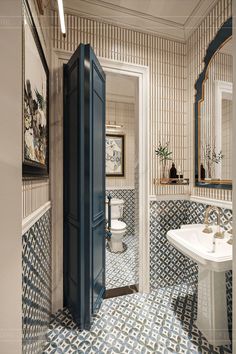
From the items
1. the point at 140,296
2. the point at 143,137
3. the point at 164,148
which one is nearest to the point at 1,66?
the point at 143,137

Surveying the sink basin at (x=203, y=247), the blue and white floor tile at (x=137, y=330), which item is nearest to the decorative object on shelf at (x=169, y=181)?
the sink basin at (x=203, y=247)

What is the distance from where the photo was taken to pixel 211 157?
72.0 inches

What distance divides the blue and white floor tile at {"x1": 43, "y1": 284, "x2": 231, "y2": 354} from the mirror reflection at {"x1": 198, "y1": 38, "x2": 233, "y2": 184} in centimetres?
128

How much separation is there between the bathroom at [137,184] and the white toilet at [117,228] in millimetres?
565

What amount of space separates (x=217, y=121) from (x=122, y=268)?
85.4 inches

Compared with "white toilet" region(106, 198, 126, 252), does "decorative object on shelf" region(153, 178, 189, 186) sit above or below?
above

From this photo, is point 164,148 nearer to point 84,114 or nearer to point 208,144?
point 208,144

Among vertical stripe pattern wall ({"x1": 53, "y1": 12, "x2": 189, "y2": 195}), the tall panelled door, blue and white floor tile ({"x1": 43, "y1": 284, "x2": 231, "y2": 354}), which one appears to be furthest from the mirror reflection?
blue and white floor tile ({"x1": 43, "y1": 284, "x2": 231, "y2": 354})

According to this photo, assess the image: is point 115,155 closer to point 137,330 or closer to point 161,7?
point 161,7

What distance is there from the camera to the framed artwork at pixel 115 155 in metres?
3.77

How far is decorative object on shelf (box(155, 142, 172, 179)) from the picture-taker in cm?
203

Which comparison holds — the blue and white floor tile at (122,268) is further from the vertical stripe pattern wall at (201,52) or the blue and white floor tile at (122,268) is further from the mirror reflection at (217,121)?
the mirror reflection at (217,121)

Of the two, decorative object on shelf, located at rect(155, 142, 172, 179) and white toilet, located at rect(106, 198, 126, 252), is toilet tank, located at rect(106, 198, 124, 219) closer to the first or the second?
white toilet, located at rect(106, 198, 126, 252)

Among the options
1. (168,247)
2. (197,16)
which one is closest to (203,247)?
(168,247)
